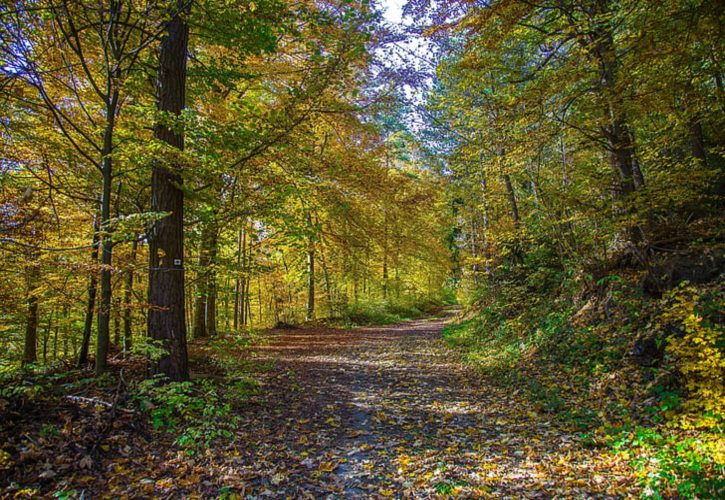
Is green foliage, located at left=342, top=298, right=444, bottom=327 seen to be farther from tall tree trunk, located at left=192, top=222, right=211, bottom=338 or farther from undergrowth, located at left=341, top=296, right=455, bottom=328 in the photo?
tall tree trunk, located at left=192, top=222, right=211, bottom=338

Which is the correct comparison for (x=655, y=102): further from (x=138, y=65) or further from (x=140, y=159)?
(x=138, y=65)

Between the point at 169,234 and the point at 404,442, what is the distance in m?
4.57

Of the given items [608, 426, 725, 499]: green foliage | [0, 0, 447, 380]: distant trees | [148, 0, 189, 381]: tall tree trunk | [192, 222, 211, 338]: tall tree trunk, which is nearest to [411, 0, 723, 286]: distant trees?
[0, 0, 447, 380]: distant trees

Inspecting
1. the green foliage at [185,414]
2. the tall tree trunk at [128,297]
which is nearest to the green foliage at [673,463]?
the green foliage at [185,414]

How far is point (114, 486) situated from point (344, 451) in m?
2.33

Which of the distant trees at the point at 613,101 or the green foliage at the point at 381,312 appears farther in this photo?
the green foliage at the point at 381,312

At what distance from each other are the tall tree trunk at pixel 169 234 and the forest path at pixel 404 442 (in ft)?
5.05

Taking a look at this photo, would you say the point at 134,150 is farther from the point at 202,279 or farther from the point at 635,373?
the point at 635,373

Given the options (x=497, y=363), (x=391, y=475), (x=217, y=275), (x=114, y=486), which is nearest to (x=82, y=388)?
(x=114, y=486)

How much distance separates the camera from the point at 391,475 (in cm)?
397

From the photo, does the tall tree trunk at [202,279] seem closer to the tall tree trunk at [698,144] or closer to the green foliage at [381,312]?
the green foliage at [381,312]

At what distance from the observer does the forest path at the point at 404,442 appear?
3.69 meters

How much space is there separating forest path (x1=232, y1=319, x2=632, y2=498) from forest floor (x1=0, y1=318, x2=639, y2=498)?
0.02 m

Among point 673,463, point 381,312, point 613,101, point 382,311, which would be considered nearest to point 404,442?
point 673,463
